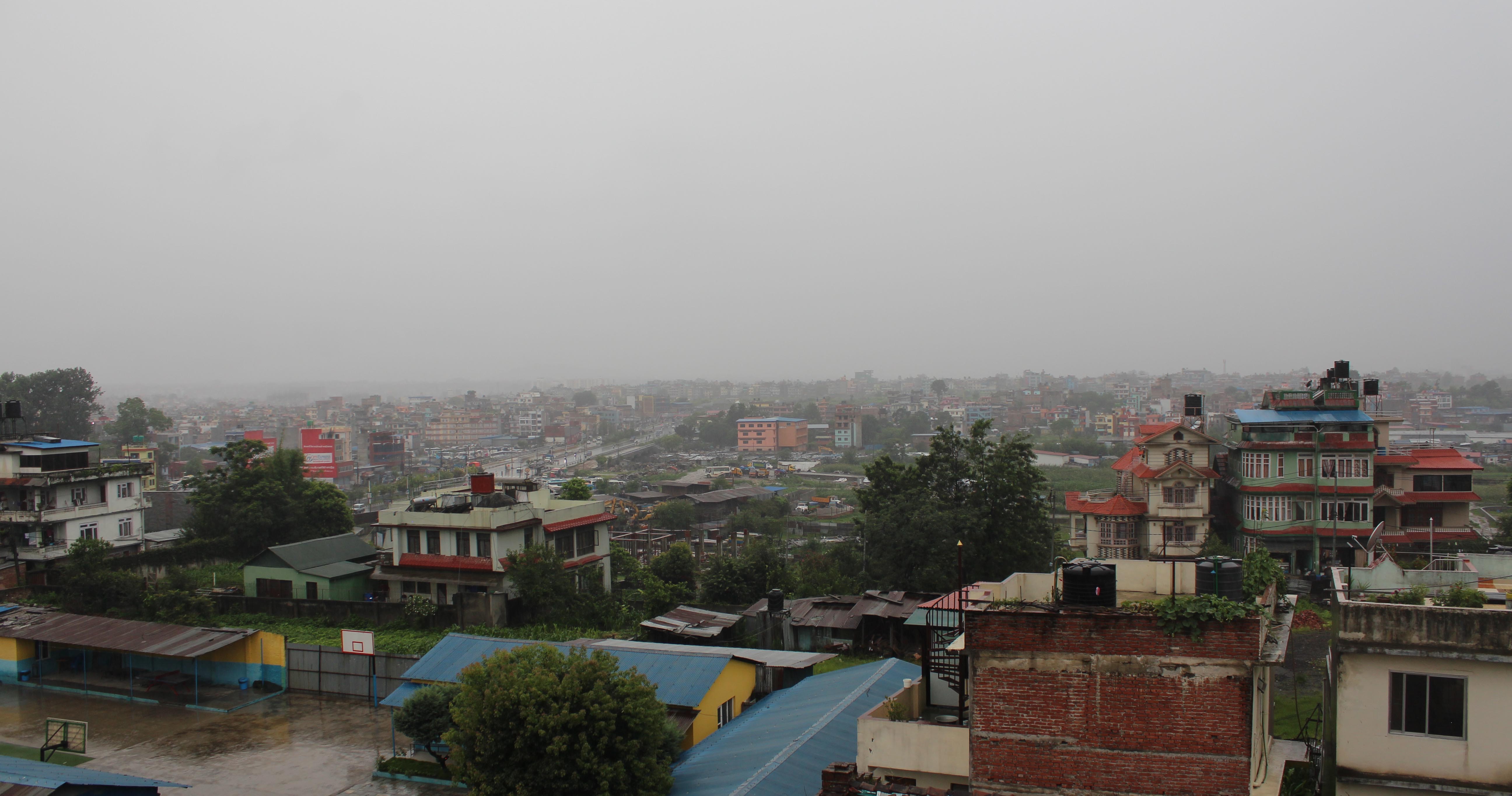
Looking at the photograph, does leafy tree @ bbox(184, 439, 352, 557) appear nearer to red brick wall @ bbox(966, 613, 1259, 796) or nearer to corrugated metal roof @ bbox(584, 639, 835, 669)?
corrugated metal roof @ bbox(584, 639, 835, 669)

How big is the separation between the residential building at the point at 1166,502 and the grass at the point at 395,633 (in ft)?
53.1

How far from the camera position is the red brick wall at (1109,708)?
7340 mm

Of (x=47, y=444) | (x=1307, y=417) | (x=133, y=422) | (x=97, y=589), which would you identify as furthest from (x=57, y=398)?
(x=1307, y=417)

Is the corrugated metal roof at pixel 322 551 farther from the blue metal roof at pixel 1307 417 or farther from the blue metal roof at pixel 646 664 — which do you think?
the blue metal roof at pixel 1307 417

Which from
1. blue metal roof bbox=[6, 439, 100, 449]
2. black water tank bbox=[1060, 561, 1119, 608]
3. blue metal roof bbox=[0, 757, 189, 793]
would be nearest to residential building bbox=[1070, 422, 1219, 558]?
black water tank bbox=[1060, 561, 1119, 608]

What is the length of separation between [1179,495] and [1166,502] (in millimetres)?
461

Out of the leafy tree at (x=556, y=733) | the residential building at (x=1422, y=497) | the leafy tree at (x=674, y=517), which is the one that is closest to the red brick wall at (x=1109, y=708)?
the leafy tree at (x=556, y=733)

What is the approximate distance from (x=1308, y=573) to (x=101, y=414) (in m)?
81.2

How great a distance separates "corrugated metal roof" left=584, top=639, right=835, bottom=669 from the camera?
16.2 metres

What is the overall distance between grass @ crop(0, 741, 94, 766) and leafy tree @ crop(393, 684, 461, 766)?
5.55m

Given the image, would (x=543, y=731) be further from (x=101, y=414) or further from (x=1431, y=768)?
(x=101, y=414)

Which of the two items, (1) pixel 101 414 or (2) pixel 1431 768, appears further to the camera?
(1) pixel 101 414

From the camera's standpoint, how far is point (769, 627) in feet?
66.5

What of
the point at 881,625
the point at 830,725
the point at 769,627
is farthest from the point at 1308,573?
the point at 830,725
